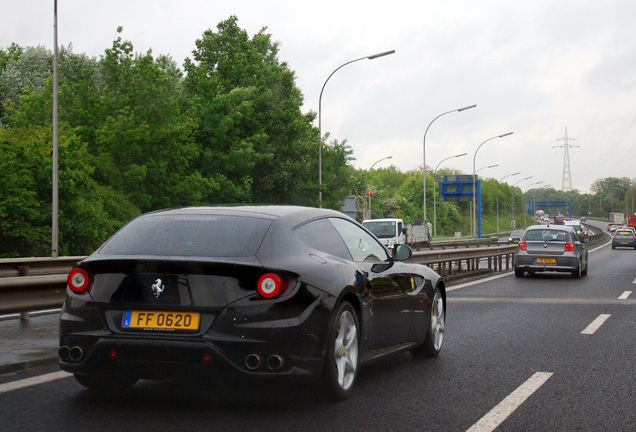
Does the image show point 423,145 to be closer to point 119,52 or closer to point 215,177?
point 215,177

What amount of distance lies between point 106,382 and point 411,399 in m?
2.08

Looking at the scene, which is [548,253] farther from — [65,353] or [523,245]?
[65,353]

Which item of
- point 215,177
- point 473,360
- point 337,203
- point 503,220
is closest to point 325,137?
point 337,203

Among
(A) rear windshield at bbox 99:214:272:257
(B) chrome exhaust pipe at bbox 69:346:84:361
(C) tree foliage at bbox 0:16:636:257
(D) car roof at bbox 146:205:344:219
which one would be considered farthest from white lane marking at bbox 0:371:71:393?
(C) tree foliage at bbox 0:16:636:257

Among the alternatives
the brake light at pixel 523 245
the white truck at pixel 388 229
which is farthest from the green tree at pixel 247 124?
the brake light at pixel 523 245

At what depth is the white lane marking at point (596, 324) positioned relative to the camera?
32.6ft

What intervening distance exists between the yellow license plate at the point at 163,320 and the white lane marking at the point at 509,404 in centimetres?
173

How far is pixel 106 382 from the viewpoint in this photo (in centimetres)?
573

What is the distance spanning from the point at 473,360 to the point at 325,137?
58720mm

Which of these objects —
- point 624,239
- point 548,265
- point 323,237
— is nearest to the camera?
point 323,237

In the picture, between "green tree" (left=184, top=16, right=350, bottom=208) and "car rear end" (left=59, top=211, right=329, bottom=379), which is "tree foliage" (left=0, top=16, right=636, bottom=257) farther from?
"car rear end" (left=59, top=211, right=329, bottom=379)

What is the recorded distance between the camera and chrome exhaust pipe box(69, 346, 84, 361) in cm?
519

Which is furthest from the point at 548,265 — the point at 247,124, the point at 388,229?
the point at 247,124

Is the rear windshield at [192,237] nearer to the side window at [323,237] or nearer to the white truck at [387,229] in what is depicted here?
the side window at [323,237]
